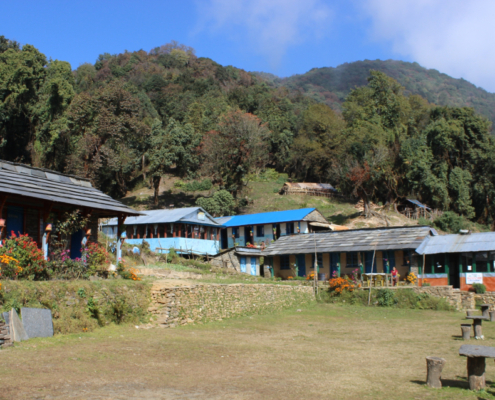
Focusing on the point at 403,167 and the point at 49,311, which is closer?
the point at 49,311

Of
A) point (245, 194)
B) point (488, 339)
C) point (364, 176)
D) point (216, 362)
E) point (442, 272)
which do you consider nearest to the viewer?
point (216, 362)

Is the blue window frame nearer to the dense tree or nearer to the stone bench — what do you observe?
the stone bench

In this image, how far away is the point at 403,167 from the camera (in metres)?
57.9

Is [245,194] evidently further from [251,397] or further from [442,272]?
[251,397]

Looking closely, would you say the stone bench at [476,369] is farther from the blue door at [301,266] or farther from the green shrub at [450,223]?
the green shrub at [450,223]

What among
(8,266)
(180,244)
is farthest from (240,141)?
(8,266)

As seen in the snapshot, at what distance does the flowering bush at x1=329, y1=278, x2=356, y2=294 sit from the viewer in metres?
27.0

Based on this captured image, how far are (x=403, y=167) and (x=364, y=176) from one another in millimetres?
6719

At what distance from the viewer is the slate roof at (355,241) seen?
29573 mm

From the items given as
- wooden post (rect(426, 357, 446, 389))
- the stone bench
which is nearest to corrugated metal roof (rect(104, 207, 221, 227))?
wooden post (rect(426, 357, 446, 389))

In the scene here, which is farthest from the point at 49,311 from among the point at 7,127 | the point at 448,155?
the point at 448,155

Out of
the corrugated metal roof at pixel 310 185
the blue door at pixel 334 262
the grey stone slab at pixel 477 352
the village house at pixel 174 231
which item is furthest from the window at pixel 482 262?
the corrugated metal roof at pixel 310 185

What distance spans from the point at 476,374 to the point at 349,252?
22.6 meters

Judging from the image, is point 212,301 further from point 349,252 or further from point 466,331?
point 349,252
